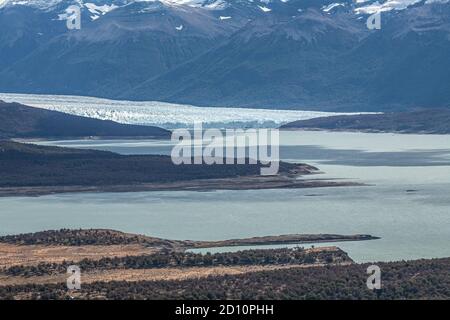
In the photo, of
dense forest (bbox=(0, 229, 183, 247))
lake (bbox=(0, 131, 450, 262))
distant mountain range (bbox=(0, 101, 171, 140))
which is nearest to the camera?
dense forest (bbox=(0, 229, 183, 247))

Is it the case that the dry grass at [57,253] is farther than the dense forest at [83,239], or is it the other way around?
the dense forest at [83,239]

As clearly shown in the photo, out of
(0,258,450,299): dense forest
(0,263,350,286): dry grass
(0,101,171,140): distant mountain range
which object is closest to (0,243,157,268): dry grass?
(0,263,350,286): dry grass

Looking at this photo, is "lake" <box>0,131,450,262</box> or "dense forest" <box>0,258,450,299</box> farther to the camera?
"lake" <box>0,131,450,262</box>

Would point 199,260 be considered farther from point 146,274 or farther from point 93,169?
point 93,169

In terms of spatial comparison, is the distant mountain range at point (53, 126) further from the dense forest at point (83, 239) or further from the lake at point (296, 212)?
the dense forest at point (83, 239)

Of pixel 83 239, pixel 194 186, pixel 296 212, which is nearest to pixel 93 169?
pixel 194 186

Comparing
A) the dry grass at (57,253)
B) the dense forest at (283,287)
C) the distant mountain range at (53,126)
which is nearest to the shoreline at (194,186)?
the dry grass at (57,253)

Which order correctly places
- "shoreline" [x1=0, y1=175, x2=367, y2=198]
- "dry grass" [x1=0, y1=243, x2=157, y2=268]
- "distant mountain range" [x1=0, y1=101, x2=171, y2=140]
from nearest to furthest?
"dry grass" [x1=0, y1=243, x2=157, y2=268] < "shoreline" [x1=0, y1=175, x2=367, y2=198] < "distant mountain range" [x1=0, y1=101, x2=171, y2=140]

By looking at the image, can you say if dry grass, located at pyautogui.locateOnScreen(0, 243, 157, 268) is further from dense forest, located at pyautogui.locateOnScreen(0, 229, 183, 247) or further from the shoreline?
the shoreline
